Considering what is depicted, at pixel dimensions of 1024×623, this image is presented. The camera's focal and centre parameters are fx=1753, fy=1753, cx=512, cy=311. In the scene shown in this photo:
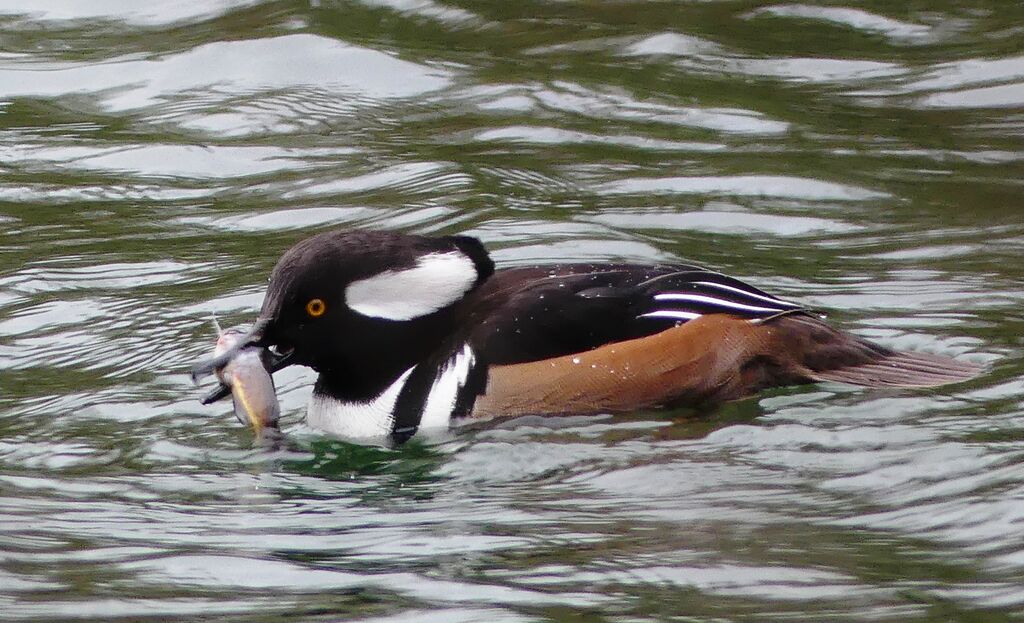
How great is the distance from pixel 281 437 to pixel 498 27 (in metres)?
5.40

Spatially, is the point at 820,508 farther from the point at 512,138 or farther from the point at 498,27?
the point at 498,27

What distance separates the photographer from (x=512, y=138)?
9.78 metres

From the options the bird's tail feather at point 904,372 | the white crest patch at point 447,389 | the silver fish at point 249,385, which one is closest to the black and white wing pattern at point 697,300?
the bird's tail feather at point 904,372

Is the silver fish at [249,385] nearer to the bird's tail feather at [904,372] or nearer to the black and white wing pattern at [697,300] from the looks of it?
the black and white wing pattern at [697,300]

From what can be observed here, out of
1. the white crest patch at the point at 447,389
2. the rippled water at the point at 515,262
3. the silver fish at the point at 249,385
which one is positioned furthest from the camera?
the white crest patch at the point at 447,389

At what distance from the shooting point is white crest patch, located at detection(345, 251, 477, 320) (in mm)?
6508

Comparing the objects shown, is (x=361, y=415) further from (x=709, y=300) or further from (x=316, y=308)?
(x=709, y=300)

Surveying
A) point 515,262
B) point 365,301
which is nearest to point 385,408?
point 365,301

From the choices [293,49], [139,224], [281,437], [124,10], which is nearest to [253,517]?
[281,437]

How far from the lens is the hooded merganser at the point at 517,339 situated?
6.36m

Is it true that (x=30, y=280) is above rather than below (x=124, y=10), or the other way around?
below

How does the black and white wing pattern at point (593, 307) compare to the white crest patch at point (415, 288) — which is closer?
the black and white wing pattern at point (593, 307)

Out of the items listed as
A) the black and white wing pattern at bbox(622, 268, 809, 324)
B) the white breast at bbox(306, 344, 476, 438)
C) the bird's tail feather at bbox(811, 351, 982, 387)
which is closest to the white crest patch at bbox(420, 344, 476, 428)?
the white breast at bbox(306, 344, 476, 438)

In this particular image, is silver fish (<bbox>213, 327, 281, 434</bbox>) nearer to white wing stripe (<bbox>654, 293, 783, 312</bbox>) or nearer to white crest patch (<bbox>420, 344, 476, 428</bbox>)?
white crest patch (<bbox>420, 344, 476, 428</bbox>)
